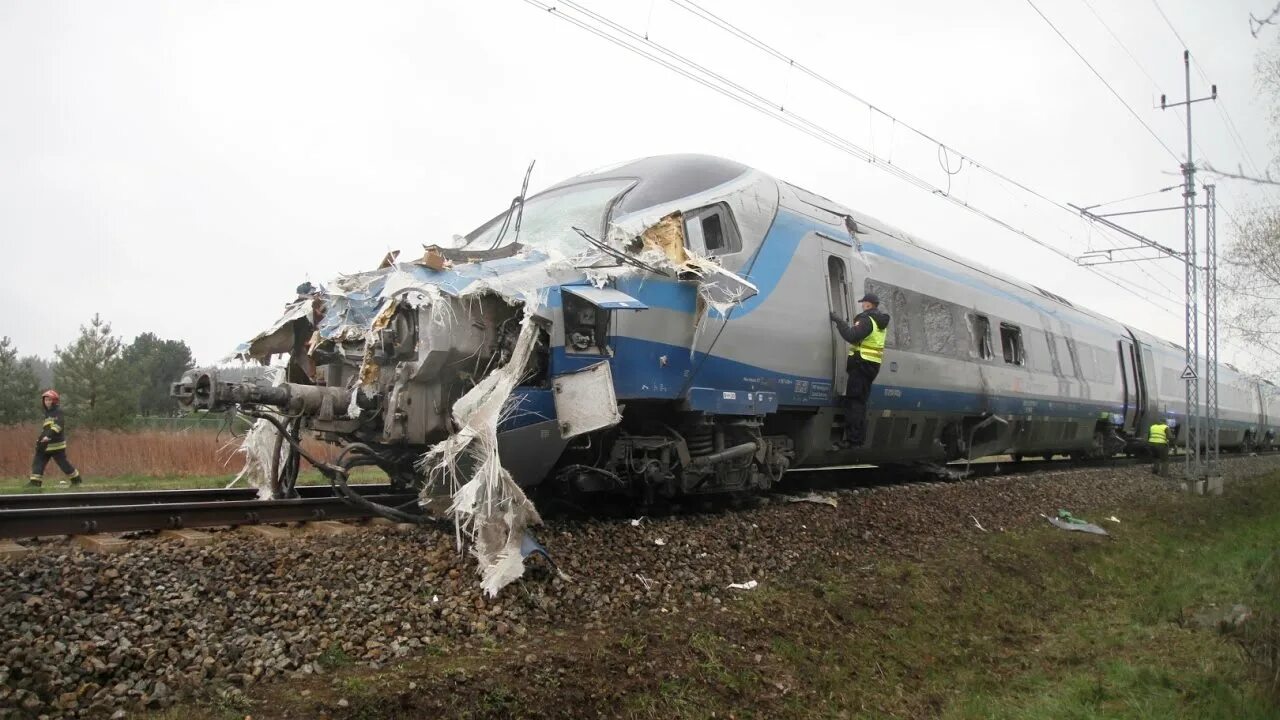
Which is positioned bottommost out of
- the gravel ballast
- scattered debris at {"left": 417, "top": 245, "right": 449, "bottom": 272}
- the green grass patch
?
the green grass patch

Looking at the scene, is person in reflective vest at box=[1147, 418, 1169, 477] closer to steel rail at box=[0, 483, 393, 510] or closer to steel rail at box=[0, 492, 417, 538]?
steel rail at box=[0, 483, 393, 510]

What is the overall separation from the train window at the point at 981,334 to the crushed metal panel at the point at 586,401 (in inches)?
312

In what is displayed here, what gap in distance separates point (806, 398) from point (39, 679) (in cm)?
640

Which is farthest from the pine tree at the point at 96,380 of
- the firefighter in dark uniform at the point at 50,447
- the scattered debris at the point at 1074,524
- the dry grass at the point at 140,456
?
the scattered debris at the point at 1074,524

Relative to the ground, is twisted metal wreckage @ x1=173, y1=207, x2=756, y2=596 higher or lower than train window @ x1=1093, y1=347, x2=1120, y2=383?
lower

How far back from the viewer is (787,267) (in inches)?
315

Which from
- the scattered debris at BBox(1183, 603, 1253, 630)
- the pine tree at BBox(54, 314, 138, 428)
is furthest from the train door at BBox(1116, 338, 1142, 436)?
the pine tree at BBox(54, 314, 138, 428)

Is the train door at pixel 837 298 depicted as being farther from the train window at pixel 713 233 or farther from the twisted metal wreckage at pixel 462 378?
the twisted metal wreckage at pixel 462 378

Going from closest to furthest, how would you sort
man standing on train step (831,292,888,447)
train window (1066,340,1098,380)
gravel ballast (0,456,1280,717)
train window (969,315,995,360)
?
1. gravel ballast (0,456,1280,717)
2. man standing on train step (831,292,888,447)
3. train window (969,315,995,360)
4. train window (1066,340,1098,380)

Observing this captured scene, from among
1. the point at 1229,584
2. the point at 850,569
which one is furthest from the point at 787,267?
the point at 1229,584

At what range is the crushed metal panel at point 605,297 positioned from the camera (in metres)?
5.67

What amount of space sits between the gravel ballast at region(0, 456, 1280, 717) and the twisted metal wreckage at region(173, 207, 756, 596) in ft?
1.32

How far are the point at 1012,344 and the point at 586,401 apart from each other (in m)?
9.96

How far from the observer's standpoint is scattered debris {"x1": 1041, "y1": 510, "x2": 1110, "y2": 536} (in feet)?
32.7
